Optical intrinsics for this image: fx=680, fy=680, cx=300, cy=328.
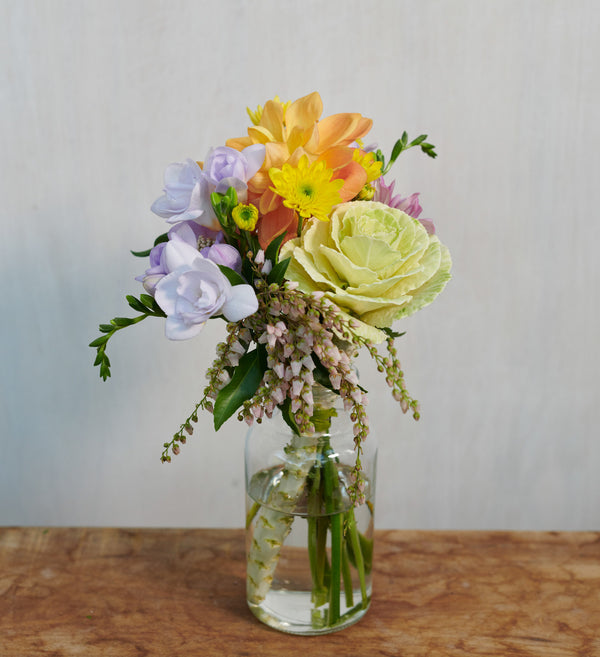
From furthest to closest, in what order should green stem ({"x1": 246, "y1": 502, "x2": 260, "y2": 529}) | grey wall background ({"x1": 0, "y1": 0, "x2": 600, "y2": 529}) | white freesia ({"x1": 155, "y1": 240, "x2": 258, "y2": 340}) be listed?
grey wall background ({"x1": 0, "y1": 0, "x2": 600, "y2": 529}), green stem ({"x1": 246, "y1": 502, "x2": 260, "y2": 529}), white freesia ({"x1": 155, "y1": 240, "x2": 258, "y2": 340})

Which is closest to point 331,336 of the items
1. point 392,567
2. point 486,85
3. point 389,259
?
point 389,259

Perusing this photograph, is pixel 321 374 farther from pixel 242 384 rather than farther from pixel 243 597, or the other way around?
pixel 243 597

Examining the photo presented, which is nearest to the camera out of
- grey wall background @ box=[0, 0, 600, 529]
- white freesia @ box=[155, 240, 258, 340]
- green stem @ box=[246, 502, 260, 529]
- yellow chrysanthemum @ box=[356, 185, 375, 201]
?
white freesia @ box=[155, 240, 258, 340]

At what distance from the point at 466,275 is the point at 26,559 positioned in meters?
0.75

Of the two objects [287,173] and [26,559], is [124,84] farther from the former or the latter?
[26,559]

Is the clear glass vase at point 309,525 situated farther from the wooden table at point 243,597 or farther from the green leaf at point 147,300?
the green leaf at point 147,300

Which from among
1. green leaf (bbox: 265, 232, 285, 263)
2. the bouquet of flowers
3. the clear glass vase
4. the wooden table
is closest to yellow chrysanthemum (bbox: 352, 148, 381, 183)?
the bouquet of flowers

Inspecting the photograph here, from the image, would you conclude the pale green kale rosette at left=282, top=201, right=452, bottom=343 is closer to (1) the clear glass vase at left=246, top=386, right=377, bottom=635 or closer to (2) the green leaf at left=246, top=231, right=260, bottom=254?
(2) the green leaf at left=246, top=231, right=260, bottom=254

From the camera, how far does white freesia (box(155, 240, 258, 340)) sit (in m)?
0.58

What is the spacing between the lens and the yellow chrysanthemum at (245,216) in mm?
609

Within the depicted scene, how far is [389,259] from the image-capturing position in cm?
61

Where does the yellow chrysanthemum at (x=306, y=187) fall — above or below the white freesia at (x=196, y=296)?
above

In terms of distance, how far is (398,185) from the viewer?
994 millimetres

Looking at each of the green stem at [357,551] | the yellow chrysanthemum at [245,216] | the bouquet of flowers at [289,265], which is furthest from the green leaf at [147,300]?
the green stem at [357,551]
